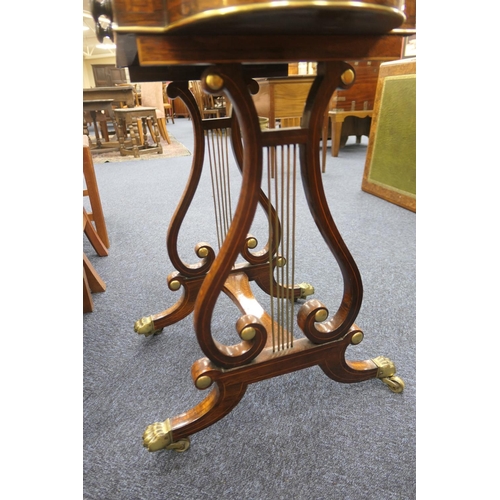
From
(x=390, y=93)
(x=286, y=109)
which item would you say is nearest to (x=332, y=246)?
(x=390, y=93)

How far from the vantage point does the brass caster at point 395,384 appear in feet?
2.87

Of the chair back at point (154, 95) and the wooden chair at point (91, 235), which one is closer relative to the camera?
the wooden chair at point (91, 235)

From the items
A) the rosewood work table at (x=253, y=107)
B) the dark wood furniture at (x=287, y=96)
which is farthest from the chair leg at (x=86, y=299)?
the dark wood furniture at (x=287, y=96)

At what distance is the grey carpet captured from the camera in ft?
2.28

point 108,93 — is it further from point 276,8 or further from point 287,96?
point 276,8

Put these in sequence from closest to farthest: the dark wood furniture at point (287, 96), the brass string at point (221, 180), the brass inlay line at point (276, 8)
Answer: the brass inlay line at point (276, 8) < the brass string at point (221, 180) < the dark wood furniture at point (287, 96)

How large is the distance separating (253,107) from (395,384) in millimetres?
714

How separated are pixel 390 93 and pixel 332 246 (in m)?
1.64

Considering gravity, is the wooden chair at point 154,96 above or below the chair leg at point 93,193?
above

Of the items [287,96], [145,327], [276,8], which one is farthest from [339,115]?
[276,8]

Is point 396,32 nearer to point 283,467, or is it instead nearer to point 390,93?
point 283,467

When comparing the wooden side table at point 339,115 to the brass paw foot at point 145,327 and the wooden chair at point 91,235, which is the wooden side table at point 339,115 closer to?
the wooden chair at point 91,235

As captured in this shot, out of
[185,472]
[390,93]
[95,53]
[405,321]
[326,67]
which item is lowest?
[185,472]

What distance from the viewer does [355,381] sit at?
877 mm
